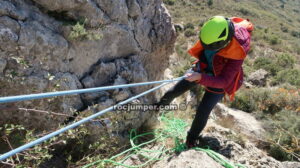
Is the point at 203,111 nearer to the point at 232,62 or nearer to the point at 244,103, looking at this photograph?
the point at 232,62

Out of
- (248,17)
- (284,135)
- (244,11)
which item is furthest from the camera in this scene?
(244,11)

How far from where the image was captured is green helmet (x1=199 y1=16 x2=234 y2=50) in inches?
97.6

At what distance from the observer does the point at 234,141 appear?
343cm

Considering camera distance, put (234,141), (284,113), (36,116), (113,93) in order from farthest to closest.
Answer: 1. (284,113)
2. (234,141)
3. (113,93)
4. (36,116)

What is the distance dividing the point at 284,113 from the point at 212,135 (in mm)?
3006

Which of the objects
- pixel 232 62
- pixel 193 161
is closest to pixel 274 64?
pixel 232 62

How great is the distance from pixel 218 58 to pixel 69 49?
1746mm

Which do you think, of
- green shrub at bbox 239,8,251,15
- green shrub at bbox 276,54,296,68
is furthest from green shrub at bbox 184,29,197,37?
green shrub at bbox 239,8,251,15

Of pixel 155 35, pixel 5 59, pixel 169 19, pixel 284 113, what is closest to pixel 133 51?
pixel 155 35

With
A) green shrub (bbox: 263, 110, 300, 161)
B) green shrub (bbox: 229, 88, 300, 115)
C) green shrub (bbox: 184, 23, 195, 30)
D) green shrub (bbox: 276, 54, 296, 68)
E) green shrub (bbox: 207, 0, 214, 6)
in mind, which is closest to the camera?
green shrub (bbox: 263, 110, 300, 161)

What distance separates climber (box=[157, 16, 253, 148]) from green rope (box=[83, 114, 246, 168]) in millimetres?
316

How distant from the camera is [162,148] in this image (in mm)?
3264

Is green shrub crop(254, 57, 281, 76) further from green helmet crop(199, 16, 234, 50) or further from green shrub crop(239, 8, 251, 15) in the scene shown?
green shrub crop(239, 8, 251, 15)

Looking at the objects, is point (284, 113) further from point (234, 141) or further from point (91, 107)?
point (91, 107)
